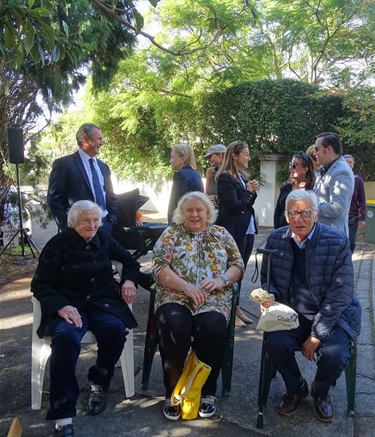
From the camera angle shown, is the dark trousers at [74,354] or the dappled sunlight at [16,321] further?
the dappled sunlight at [16,321]


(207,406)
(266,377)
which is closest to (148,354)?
(207,406)

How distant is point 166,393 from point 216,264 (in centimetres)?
92

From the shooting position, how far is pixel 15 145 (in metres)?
7.15

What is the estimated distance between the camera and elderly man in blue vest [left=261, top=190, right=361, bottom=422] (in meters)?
2.80

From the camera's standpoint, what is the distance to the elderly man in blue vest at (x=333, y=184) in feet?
12.2

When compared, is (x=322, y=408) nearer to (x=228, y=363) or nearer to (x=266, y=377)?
(x=266, y=377)

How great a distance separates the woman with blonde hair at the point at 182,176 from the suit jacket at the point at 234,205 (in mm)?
345

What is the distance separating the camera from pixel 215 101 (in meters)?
12.0

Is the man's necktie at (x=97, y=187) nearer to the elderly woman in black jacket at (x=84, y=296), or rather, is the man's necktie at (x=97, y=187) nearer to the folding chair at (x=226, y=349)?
the elderly woman in black jacket at (x=84, y=296)

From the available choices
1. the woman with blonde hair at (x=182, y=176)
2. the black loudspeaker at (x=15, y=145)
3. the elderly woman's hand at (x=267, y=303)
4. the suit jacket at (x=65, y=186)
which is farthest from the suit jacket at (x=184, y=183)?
the black loudspeaker at (x=15, y=145)

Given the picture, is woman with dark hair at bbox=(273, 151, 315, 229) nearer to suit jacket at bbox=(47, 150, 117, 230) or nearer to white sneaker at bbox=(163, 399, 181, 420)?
suit jacket at bbox=(47, 150, 117, 230)

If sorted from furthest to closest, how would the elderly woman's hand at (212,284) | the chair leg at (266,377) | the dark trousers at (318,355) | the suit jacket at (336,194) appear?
the suit jacket at (336,194) → the elderly woman's hand at (212,284) → the chair leg at (266,377) → the dark trousers at (318,355)

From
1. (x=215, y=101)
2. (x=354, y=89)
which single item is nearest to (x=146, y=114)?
(x=215, y=101)

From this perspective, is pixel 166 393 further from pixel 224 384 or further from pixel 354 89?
pixel 354 89
